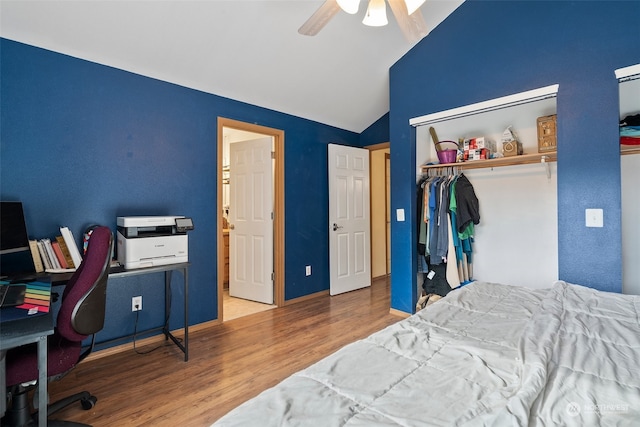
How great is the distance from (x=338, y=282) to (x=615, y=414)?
3.59 meters

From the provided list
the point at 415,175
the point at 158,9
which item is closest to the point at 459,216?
the point at 415,175

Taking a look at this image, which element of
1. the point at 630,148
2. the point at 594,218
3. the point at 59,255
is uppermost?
the point at 630,148

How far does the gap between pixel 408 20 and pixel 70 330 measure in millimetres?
2546

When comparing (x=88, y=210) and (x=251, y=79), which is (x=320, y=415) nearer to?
(x=88, y=210)

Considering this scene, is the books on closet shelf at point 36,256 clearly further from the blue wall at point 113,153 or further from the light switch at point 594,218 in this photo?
the light switch at point 594,218

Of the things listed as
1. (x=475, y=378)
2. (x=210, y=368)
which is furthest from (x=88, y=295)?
(x=475, y=378)

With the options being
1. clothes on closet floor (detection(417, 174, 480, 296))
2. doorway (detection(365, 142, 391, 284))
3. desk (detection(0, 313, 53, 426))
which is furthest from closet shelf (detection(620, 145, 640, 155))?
desk (detection(0, 313, 53, 426))

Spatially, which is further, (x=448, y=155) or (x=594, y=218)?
(x=448, y=155)

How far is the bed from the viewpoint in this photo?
2.60ft

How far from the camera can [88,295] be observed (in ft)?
5.26

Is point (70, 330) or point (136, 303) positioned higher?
point (70, 330)

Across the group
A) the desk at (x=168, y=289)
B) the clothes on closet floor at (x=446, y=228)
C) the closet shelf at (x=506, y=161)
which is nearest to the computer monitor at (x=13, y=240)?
the desk at (x=168, y=289)

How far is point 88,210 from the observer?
2475 mm

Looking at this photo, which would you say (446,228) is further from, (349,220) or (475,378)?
(475,378)
